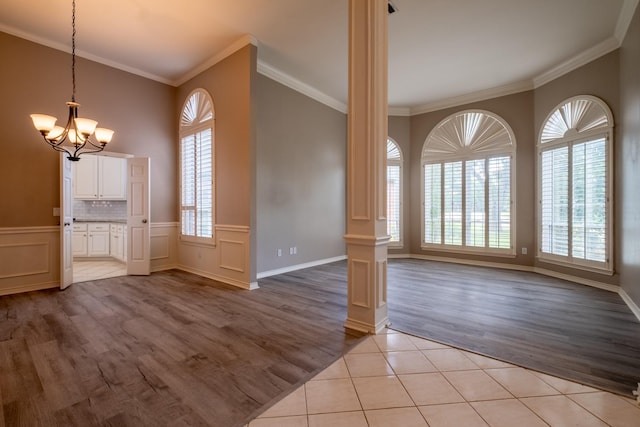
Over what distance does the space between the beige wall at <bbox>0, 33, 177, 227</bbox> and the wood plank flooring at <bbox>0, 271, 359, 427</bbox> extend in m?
1.44

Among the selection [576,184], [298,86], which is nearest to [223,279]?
[298,86]

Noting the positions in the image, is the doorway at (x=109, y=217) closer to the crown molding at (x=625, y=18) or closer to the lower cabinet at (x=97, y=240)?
the lower cabinet at (x=97, y=240)

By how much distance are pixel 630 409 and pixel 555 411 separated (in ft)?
1.53

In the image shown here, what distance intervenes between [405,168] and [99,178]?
7.33m

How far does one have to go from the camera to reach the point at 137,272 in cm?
519

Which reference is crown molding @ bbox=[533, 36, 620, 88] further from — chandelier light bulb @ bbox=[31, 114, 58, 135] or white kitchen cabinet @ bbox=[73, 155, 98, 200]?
white kitchen cabinet @ bbox=[73, 155, 98, 200]

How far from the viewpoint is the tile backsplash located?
23.0 feet

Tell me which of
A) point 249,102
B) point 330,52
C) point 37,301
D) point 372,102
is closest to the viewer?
point 372,102

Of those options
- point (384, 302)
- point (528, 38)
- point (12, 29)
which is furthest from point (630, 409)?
point (12, 29)

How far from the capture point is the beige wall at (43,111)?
409cm

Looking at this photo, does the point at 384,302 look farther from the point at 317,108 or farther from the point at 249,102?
the point at 317,108

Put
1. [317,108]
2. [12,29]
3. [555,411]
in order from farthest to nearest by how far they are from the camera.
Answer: [317,108] → [12,29] → [555,411]

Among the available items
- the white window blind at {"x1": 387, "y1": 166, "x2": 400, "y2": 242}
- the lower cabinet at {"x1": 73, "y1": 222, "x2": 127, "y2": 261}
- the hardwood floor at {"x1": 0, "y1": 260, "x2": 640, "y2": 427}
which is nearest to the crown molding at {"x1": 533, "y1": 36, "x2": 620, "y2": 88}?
the white window blind at {"x1": 387, "y1": 166, "x2": 400, "y2": 242}

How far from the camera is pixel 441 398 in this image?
185 cm
